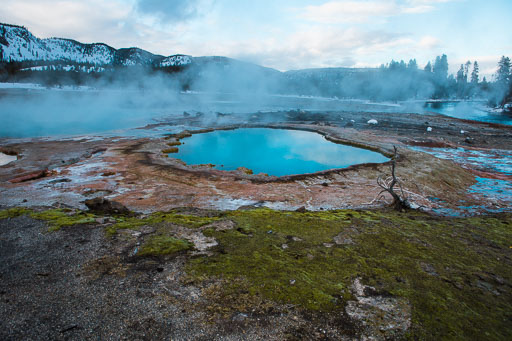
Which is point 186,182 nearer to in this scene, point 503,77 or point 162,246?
point 162,246

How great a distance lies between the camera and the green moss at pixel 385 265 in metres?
5.34

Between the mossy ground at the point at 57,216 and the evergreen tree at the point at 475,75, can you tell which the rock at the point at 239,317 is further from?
the evergreen tree at the point at 475,75

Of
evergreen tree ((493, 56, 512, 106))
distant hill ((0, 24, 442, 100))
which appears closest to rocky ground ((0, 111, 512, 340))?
evergreen tree ((493, 56, 512, 106))

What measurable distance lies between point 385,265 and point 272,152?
2298 centimetres

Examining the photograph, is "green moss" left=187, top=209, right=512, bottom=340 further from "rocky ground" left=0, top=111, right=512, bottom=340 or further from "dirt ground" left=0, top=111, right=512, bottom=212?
"dirt ground" left=0, top=111, right=512, bottom=212

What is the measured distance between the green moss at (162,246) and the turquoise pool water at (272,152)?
46.9 feet

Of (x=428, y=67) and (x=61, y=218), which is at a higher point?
(x=428, y=67)

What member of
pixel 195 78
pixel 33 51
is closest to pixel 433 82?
pixel 195 78

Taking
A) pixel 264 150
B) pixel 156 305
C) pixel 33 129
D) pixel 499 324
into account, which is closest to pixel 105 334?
pixel 156 305

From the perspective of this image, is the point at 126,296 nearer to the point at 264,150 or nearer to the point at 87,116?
the point at 264,150

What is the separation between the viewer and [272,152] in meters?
29.5

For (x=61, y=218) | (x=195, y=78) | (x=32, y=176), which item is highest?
(x=195, y=78)

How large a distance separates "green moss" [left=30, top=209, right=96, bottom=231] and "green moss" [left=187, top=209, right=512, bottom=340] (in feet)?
14.9

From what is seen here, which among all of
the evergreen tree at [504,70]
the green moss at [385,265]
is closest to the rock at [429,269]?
the green moss at [385,265]
